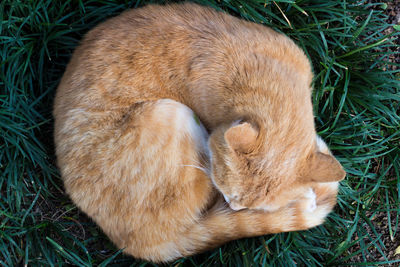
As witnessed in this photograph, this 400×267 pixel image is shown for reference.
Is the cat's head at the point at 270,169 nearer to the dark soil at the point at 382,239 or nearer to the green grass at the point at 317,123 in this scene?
the green grass at the point at 317,123

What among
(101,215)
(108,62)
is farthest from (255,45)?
(101,215)

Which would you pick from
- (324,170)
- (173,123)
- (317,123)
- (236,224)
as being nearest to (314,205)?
(324,170)

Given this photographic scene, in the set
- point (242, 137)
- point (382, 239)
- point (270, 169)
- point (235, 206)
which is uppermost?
point (242, 137)

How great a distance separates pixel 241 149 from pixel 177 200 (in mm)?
804

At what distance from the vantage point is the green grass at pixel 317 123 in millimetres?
3619

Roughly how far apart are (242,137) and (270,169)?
1.14 ft

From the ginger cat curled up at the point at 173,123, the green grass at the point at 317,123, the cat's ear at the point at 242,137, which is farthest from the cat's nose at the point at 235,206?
the green grass at the point at 317,123

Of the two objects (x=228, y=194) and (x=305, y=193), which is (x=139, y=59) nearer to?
(x=228, y=194)

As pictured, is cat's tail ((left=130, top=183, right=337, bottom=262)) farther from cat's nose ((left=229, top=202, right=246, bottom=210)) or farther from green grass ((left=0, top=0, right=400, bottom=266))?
green grass ((left=0, top=0, right=400, bottom=266))

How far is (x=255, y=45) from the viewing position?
3160mm

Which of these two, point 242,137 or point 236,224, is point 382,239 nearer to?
point 236,224

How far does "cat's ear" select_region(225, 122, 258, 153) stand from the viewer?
245 centimetres

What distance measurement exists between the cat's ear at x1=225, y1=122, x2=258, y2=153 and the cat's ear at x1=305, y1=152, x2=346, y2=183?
464 millimetres

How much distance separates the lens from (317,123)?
394cm
